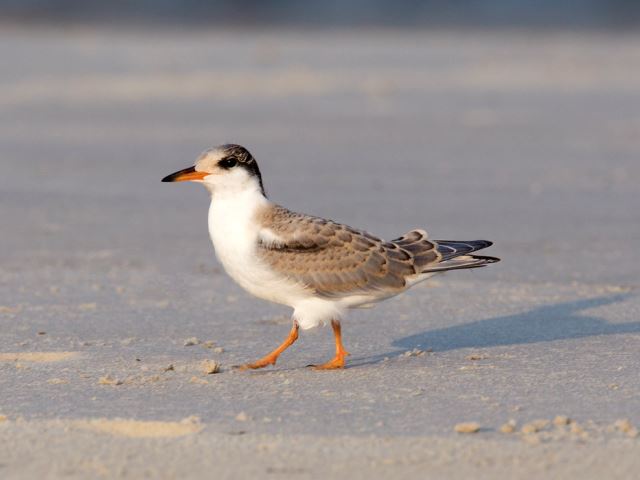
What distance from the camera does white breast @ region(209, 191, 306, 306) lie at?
5797 millimetres

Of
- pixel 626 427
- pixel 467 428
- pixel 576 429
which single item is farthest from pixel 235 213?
pixel 626 427

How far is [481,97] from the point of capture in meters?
18.4

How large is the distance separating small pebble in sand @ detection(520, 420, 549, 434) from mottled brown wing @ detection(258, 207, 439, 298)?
144cm

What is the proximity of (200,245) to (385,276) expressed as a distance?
3249mm

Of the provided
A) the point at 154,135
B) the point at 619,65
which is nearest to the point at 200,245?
the point at 154,135

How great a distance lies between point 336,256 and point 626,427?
5.75ft

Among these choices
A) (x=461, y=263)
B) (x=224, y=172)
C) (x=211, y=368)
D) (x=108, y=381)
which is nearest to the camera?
(x=108, y=381)

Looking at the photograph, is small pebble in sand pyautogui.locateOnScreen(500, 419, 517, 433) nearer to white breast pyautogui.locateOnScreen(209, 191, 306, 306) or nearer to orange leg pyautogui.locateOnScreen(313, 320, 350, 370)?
orange leg pyautogui.locateOnScreen(313, 320, 350, 370)

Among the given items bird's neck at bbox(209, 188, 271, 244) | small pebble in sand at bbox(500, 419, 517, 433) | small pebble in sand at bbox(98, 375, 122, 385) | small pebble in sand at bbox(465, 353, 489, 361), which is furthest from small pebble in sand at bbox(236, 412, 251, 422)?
small pebble in sand at bbox(465, 353, 489, 361)

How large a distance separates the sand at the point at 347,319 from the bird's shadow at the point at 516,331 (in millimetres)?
24

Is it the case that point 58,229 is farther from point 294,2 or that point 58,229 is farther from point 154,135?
point 294,2

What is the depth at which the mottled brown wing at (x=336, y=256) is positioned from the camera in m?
5.87

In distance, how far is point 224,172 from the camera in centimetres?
594

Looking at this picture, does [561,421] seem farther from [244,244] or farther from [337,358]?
[244,244]
